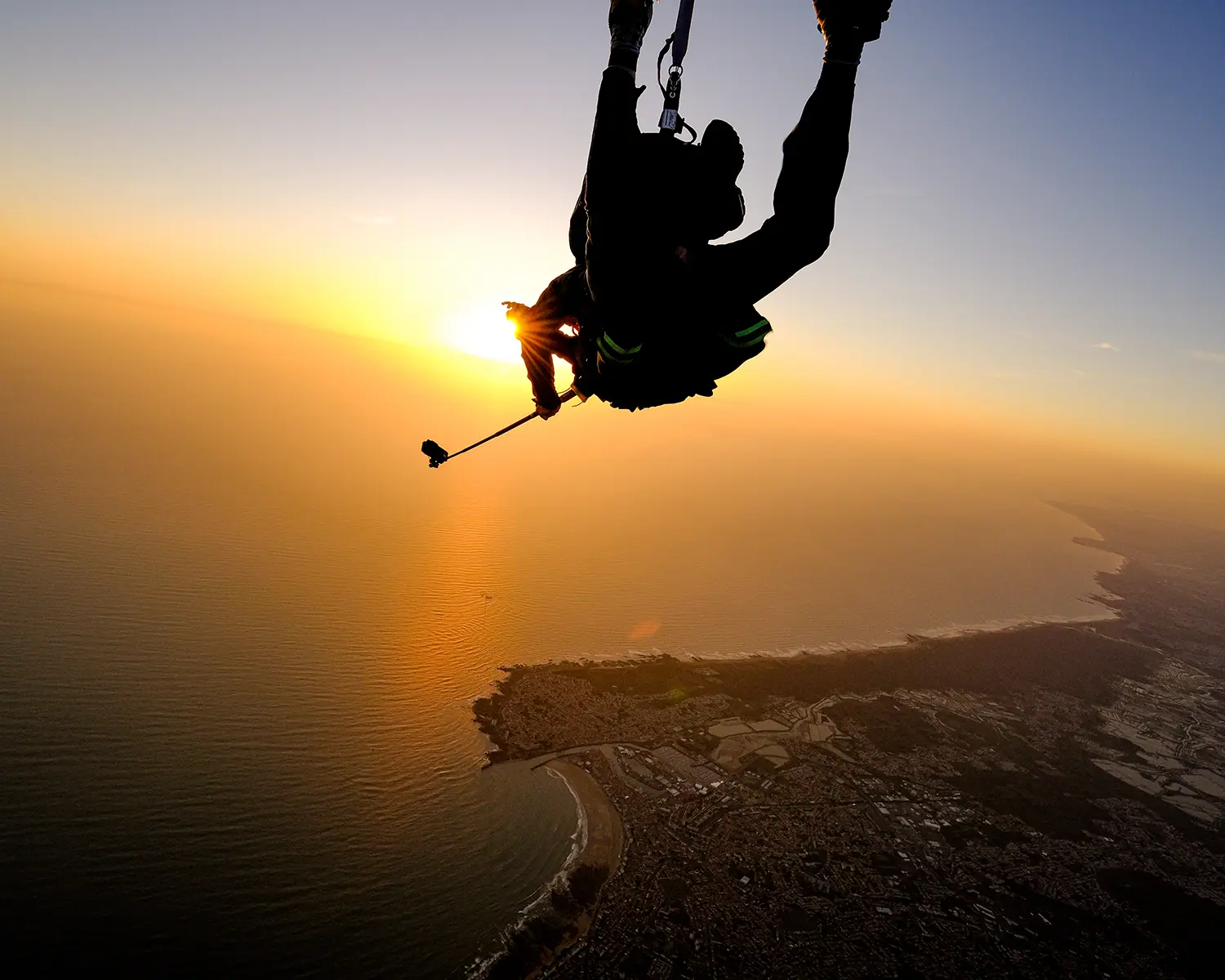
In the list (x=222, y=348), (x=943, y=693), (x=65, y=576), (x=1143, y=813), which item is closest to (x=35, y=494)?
(x=65, y=576)

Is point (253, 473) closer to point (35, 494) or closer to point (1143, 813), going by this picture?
point (35, 494)

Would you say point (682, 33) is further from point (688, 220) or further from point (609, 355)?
point (609, 355)

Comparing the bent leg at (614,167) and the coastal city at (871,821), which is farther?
the coastal city at (871,821)

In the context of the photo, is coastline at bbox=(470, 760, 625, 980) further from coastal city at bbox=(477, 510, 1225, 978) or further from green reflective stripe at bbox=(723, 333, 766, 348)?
green reflective stripe at bbox=(723, 333, 766, 348)

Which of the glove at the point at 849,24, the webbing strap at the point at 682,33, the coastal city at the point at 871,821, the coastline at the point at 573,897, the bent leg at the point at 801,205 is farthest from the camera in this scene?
the coastal city at the point at 871,821

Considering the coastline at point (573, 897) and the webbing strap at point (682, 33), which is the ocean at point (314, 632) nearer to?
the coastline at point (573, 897)

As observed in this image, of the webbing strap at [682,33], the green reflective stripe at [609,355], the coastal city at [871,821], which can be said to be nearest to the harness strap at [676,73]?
the webbing strap at [682,33]

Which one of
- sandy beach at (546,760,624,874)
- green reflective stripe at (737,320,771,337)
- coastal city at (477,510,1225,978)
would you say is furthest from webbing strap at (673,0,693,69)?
sandy beach at (546,760,624,874)
